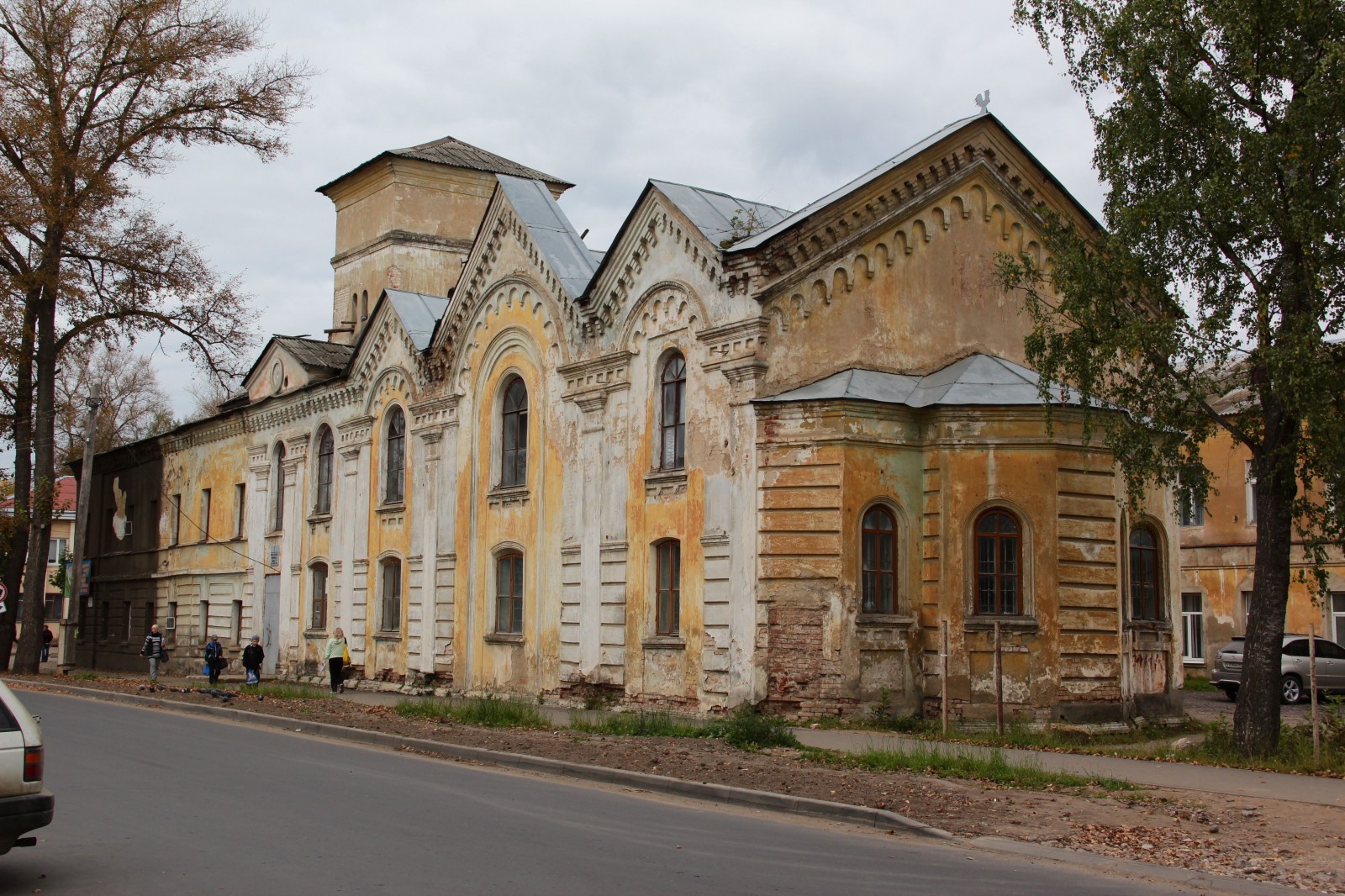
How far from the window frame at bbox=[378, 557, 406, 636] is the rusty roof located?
11.6m

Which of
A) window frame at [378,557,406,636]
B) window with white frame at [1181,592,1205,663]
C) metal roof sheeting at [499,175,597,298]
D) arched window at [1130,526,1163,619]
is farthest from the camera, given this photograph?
window with white frame at [1181,592,1205,663]

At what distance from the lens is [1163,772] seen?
547 inches

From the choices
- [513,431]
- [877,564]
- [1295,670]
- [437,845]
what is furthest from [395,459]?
[437,845]

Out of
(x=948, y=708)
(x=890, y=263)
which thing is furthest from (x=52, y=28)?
(x=948, y=708)

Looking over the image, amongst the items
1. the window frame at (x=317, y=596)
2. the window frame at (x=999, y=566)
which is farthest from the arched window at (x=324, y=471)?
the window frame at (x=999, y=566)

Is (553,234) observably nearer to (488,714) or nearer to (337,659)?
(337,659)

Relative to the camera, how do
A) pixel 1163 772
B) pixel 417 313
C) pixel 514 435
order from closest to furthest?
pixel 1163 772
pixel 514 435
pixel 417 313

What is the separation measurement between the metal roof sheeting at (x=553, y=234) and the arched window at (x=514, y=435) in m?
2.63

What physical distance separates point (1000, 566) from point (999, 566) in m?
0.01

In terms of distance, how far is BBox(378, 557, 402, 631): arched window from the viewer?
30.1m

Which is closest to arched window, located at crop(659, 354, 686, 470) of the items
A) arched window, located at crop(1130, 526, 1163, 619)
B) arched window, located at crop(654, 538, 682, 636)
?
arched window, located at crop(654, 538, 682, 636)

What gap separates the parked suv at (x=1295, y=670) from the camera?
1114 inches

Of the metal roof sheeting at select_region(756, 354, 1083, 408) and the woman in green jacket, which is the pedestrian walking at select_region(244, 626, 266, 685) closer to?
the woman in green jacket

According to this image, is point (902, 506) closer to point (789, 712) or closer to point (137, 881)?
point (789, 712)
